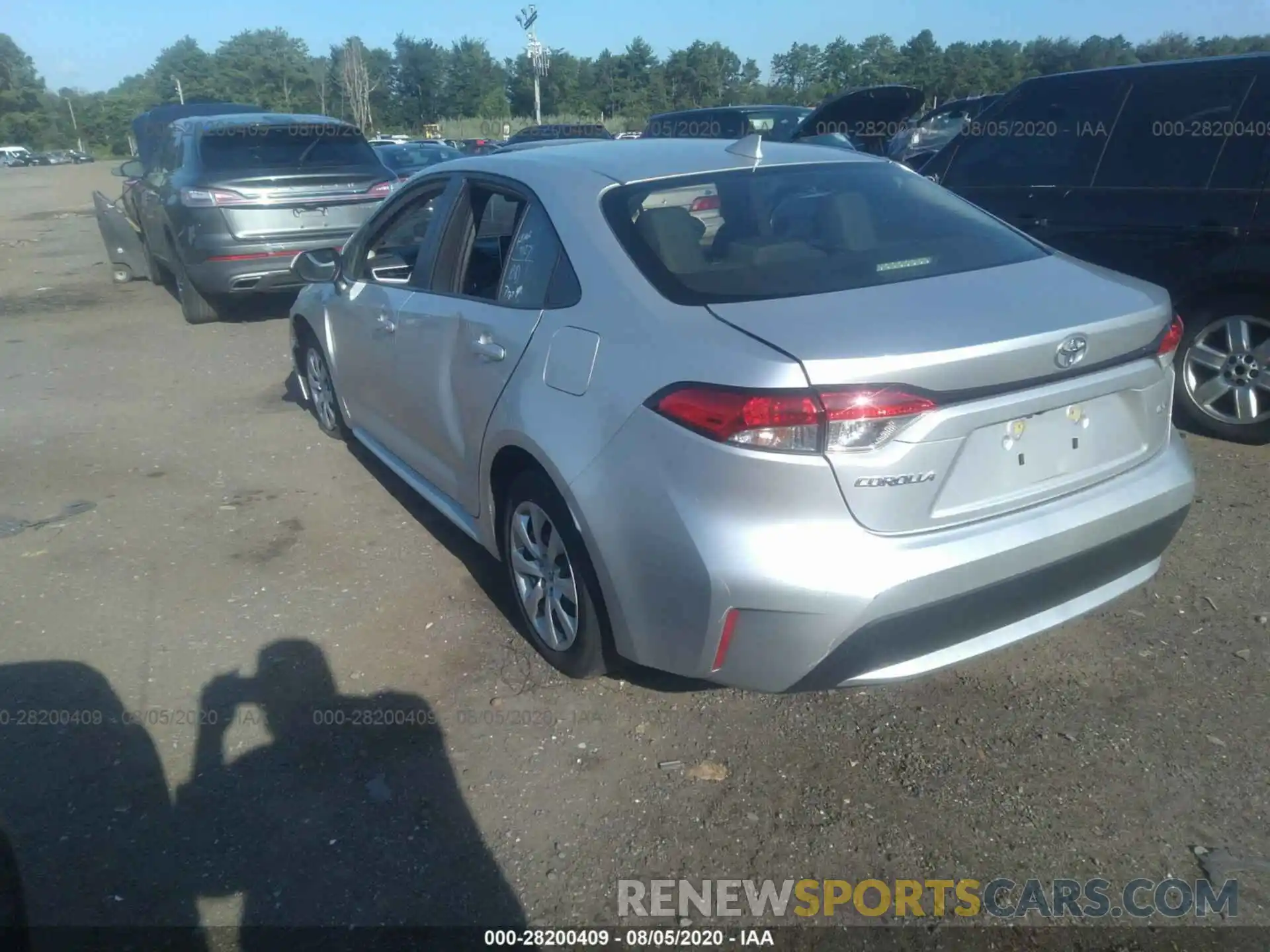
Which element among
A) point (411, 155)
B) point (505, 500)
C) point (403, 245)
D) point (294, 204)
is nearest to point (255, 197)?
point (294, 204)

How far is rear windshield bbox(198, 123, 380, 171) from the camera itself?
9062 mm

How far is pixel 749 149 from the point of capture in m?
3.63

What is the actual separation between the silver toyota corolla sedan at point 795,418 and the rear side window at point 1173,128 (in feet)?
7.47

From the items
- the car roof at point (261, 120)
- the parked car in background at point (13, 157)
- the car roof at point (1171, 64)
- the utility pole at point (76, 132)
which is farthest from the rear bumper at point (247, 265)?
the utility pole at point (76, 132)

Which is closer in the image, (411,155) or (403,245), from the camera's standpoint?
(403,245)

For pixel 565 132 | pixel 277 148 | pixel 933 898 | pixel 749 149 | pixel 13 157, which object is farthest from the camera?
pixel 13 157

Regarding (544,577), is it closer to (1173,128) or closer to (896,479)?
(896,479)

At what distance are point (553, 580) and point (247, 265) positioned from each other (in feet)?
21.7

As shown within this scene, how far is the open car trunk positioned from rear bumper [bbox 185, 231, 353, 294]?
6.38 metres

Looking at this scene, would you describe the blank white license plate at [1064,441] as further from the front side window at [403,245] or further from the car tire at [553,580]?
the front side window at [403,245]

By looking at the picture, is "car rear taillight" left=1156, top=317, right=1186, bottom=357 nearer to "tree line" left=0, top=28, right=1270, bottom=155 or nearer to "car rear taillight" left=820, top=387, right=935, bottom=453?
"car rear taillight" left=820, top=387, right=935, bottom=453

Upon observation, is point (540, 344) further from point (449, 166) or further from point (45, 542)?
point (45, 542)

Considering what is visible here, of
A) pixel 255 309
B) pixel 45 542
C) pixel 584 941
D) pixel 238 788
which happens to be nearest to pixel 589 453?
pixel 584 941

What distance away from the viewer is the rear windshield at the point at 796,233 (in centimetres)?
294
